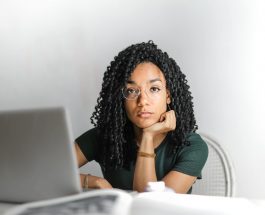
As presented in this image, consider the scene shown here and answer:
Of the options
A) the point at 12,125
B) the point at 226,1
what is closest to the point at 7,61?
the point at 226,1

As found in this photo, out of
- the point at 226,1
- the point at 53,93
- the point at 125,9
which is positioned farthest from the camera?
the point at 53,93

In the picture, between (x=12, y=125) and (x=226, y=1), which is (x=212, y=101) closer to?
(x=226, y=1)

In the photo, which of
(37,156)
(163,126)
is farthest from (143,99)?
(37,156)

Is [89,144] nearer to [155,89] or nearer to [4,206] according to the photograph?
[155,89]

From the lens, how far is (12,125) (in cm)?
76

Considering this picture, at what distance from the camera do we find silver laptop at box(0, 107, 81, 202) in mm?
732

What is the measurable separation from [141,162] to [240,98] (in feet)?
2.00

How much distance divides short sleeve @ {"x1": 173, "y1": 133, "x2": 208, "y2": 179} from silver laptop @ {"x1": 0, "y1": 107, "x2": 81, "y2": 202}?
0.67 meters

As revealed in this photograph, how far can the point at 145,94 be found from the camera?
1368 mm

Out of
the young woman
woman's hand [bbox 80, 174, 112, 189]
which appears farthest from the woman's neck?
woman's hand [bbox 80, 174, 112, 189]

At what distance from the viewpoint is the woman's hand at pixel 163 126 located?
1399mm

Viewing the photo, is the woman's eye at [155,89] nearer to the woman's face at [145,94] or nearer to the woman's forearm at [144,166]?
the woman's face at [145,94]

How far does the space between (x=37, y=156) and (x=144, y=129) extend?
684mm

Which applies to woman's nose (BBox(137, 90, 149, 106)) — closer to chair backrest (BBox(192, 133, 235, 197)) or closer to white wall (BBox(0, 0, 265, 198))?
chair backrest (BBox(192, 133, 235, 197))
